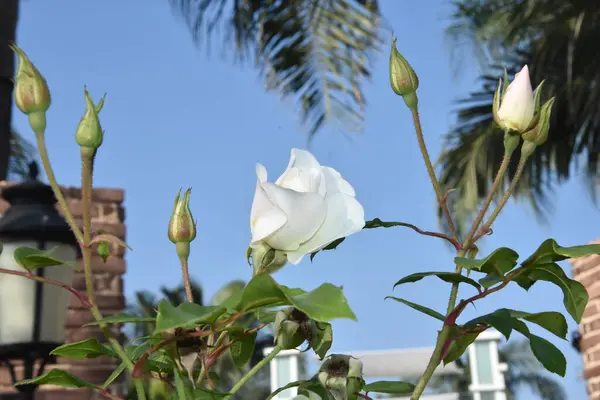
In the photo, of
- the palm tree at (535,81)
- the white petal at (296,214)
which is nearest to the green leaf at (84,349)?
the white petal at (296,214)

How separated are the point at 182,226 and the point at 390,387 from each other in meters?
0.18

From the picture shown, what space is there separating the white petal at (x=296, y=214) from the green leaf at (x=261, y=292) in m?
0.07

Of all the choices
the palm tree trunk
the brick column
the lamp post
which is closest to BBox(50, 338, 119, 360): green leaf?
the lamp post

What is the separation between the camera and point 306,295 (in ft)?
1.00

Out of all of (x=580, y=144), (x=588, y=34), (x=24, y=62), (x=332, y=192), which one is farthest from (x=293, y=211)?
(x=580, y=144)

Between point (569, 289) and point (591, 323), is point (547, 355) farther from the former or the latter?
point (591, 323)

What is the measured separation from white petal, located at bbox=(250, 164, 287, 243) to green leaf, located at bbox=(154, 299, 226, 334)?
71 mm

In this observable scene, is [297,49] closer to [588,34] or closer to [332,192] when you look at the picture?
[588,34]

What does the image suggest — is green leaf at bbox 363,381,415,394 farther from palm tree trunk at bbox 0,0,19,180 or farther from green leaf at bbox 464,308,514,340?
palm tree trunk at bbox 0,0,19,180

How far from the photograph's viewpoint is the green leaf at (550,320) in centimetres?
43

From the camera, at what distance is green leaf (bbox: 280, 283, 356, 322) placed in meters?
0.28

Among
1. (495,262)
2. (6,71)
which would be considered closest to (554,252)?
(495,262)

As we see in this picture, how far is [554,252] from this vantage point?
391 millimetres

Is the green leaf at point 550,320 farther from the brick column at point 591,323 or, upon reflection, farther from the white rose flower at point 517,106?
the brick column at point 591,323
